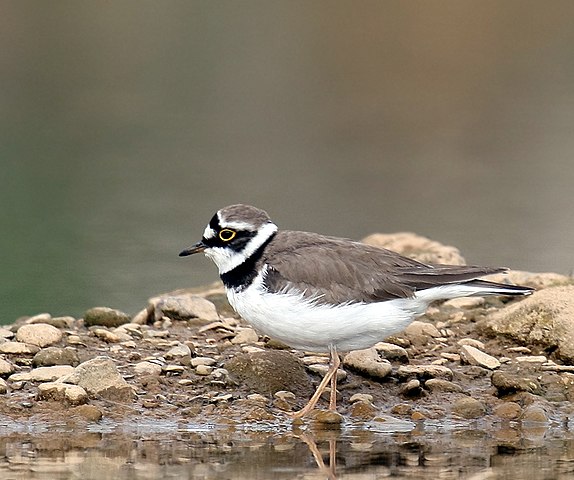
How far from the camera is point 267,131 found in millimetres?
25859

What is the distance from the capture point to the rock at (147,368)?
1006 centimetres

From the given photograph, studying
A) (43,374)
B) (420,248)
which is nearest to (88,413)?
(43,374)

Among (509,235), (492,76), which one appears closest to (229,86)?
(492,76)

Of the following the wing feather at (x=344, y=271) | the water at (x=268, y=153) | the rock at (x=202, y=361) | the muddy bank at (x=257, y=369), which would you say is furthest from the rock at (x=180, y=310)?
the water at (x=268, y=153)

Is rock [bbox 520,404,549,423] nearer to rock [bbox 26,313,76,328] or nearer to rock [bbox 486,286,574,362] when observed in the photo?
rock [bbox 486,286,574,362]

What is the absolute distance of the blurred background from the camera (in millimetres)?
17328

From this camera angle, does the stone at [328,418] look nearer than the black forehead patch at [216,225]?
Yes

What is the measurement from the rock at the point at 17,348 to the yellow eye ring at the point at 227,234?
74.0 inches

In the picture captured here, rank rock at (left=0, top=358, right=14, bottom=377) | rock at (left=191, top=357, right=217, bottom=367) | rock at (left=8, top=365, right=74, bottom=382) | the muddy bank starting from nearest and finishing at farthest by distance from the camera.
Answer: the muddy bank, rock at (left=8, top=365, right=74, bottom=382), rock at (left=0, top=358, right=14, bottom=377), rock at (left=191, top=357, right=217, bottom=367)

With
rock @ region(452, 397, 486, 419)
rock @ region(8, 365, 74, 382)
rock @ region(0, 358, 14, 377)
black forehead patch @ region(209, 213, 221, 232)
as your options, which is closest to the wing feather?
black forehead patch @ region(209, 213, 221, 232)

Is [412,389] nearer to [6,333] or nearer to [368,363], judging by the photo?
[368,363]

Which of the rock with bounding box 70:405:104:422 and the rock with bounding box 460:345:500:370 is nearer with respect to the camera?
the rock with bounding box 70:405:104:422

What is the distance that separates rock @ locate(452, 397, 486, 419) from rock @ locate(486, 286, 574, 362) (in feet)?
3.63

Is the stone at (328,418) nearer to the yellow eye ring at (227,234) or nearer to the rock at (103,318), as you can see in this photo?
the yellow eye ring at (227,234)
